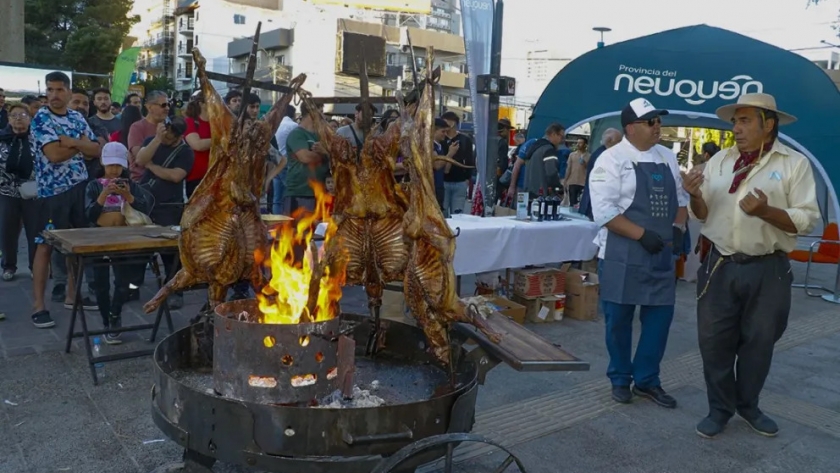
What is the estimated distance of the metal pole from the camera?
9500 mm

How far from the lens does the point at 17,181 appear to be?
6164mm

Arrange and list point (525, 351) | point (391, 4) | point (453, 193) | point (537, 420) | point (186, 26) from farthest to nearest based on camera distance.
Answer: point (186, 26)
point (391, 4)
point (453, 193)
point (537, 420)
point (525, 351)

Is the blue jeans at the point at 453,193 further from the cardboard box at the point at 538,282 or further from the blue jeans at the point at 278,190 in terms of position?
the cardboard box at the point at 538,282

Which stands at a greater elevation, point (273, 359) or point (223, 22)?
point (223, 22)

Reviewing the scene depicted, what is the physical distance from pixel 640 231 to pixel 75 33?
29.9m

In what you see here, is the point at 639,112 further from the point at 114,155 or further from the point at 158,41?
the point at 158,41

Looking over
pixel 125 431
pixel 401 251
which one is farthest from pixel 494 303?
pixel 125 431

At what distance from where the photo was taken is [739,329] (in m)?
4.29

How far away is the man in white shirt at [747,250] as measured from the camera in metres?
4.07

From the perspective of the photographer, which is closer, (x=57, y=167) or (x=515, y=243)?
(x=57, y=167)

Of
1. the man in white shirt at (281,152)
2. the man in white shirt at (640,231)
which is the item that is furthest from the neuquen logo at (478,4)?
the man in white shirt at (640,231)

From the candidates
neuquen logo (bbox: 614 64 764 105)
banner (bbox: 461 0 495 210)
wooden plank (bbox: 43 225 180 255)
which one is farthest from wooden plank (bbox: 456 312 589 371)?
neuquen logo (bbox: 614 64 764 105)

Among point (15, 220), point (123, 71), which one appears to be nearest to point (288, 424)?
point (15, 220)

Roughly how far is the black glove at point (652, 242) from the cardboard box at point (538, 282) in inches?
91.3
